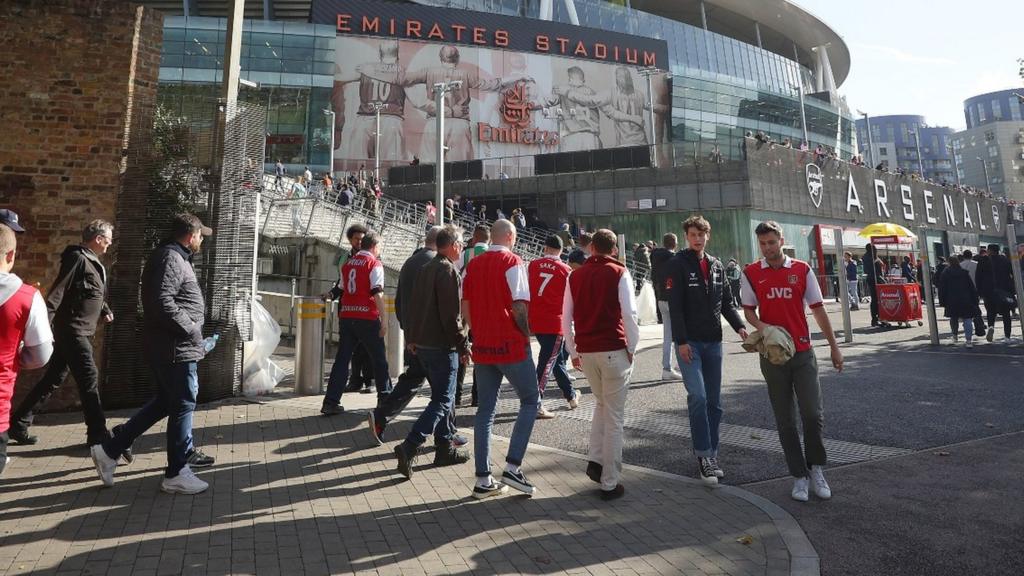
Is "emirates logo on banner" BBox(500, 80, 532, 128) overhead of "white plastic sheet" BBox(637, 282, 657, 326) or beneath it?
overhead

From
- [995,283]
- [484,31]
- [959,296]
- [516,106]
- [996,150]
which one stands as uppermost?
[996,150]

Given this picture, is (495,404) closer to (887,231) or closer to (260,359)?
(260,359)

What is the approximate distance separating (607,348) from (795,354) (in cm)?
135

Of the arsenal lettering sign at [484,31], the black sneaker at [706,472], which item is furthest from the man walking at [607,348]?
the arsenal lettering sign at [484,31]

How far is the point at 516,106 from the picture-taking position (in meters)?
51.4

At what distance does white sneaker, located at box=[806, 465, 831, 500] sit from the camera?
14.0ft

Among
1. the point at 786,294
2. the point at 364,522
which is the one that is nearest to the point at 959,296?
the point at 786,294

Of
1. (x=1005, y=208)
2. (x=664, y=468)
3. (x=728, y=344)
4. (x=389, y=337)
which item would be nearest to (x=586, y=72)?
(x=1005, y=208)

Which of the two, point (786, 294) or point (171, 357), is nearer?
point (171, 357)

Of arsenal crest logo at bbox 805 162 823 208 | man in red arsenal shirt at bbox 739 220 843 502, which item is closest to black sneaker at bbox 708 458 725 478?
man in red arsenal shirt at bbox 739 220 843 502

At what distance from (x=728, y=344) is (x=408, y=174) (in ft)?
79.6

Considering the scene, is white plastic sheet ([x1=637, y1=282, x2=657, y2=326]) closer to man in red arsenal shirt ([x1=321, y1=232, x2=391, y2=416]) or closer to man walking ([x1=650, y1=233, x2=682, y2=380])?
man walking ([x1=650, y1=233, x2=682, y2=380])

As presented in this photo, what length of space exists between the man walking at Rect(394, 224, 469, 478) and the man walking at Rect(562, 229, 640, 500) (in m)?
0.95

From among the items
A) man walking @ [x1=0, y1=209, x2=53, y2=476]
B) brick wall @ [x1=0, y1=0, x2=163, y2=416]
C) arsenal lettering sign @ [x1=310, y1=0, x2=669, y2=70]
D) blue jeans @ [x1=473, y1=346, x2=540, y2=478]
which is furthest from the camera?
arsenal lettering sign @ [x1=310, y1=0, x2=669, y2=70]
